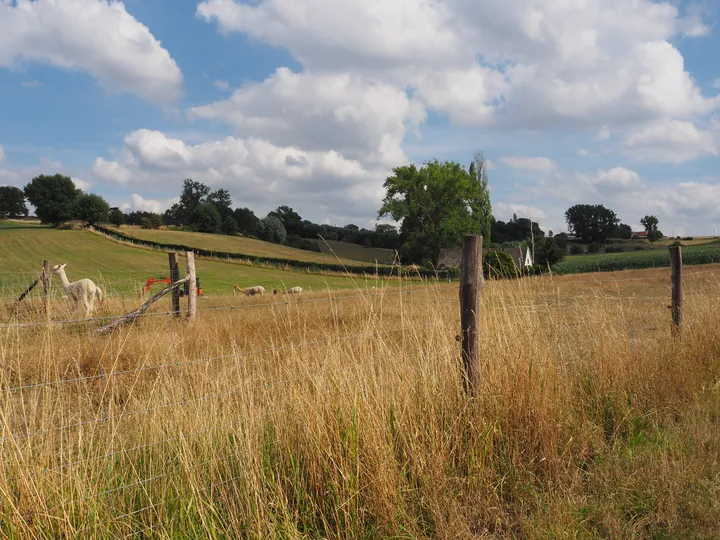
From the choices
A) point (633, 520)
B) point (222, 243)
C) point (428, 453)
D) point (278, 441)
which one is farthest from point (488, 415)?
point (222, 243)

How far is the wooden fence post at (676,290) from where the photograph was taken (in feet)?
24.6

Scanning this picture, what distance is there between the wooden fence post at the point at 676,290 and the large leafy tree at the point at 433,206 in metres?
47.5

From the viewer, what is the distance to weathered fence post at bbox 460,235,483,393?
4207mm

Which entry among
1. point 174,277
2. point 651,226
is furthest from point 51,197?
point 651,226

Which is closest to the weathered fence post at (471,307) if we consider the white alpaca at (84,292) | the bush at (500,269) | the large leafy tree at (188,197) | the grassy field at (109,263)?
the bush at (500,269)

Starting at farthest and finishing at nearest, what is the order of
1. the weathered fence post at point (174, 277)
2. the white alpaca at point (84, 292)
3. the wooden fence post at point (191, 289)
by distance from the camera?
the white alpaca at point (84, 292)
the weathered fence post at point (174, 277)
the wooden fence post at point (191, 289)

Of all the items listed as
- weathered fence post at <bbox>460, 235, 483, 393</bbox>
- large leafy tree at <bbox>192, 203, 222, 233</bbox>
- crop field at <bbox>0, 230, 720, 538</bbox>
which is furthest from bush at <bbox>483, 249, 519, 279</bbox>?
large leafy tree at <bbox>192, 203, 222, 233</bbox>

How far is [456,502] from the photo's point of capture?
3258 mm

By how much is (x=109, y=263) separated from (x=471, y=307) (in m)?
48.6

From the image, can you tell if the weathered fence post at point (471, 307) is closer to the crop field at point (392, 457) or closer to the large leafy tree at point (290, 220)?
the crop field at point (392, 457)

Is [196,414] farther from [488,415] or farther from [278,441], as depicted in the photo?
[488,415]

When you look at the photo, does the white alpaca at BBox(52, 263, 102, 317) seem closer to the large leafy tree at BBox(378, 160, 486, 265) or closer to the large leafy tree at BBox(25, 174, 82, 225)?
the large leafy tree at BBox(378, 160, 486, 265)

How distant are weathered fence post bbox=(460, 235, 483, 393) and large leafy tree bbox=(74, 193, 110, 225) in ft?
250

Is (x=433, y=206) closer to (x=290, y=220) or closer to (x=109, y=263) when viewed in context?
(x=109, y=263)
